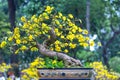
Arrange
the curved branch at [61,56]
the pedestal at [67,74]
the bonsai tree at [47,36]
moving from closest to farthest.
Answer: the pedestal at [67,74]
the curved branch at [61,56]
the bonsai tree at [47,36]

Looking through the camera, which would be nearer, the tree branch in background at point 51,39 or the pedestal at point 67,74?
the pedestal at point 67,74

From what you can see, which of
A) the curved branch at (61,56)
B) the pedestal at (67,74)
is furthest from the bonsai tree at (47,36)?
the pedestal at (67,74)

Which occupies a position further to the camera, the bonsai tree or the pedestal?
the bonsai tree

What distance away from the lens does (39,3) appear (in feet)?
39.5

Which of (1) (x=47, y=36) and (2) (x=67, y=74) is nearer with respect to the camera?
(2) (x=67, y=74)

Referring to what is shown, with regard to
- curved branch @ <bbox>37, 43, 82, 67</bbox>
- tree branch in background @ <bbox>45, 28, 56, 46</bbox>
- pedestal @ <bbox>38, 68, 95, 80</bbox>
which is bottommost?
pedestal @ <bbox>38, 68, 95, 80</bbox>

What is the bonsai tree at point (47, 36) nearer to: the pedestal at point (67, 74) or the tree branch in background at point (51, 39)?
the tree branch in background at point (51, 39)

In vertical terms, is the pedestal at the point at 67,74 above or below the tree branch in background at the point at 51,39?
below

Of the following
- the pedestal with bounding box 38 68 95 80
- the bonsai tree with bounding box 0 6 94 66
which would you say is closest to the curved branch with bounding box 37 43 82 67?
the bonsai tree with bounding box 0 6 94 66

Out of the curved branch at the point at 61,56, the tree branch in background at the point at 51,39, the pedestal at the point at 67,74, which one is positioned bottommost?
the pedestal at the point at 67,74

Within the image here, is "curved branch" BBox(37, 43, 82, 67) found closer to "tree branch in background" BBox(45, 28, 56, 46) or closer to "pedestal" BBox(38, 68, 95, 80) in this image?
"tree branch in background" BBox(45, 28, 56, 46)

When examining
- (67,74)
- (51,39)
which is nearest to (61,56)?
(51,39)

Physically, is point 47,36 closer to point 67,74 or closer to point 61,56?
point 61,56

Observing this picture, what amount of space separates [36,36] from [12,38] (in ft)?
0.84
